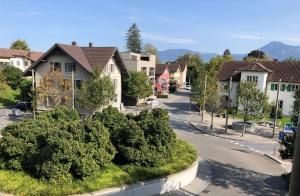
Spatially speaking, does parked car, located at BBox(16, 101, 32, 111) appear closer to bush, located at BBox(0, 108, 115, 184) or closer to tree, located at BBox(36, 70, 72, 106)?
tree, located at BBox(36, 70, 72, 106)

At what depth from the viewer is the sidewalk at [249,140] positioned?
29306 mm

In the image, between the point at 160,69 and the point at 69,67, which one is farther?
the point at 160,69

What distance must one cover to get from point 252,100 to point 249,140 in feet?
14.8

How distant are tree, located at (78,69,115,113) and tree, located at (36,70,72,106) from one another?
292 centimetres

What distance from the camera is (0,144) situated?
1694 centimetres

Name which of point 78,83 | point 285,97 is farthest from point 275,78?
point 78,83

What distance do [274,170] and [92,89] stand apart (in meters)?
21.8

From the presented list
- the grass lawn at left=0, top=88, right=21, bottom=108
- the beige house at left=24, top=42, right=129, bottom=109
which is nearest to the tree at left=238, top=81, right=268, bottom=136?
the beige house at left=24, top=42, right=129, bottom=109

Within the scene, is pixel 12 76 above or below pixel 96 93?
above

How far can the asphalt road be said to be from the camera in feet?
64.8

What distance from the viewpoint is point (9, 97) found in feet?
178

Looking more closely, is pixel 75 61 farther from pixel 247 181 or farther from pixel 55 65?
pixel 247 181

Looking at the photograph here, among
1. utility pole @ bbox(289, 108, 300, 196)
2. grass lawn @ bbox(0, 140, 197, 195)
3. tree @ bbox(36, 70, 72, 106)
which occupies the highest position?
utility pole @ bbox(289, 108, 300, 196)

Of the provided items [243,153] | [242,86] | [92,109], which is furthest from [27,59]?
[243,153]
